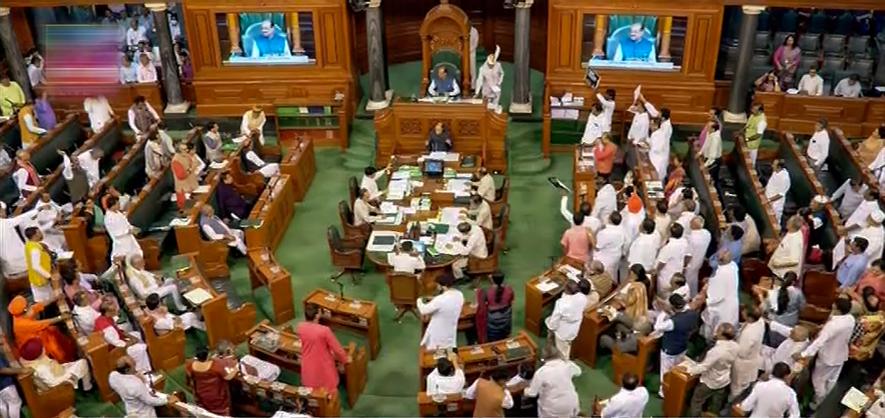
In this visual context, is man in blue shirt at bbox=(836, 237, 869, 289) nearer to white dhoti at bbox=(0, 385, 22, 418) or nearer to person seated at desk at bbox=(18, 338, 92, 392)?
person seated at desk at bbox=(18, 338, 92, 392)

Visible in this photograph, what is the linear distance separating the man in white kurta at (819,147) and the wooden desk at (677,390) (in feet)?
18.2

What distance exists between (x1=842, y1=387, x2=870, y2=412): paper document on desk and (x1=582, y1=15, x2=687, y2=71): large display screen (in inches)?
312

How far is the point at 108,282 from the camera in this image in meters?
11.5

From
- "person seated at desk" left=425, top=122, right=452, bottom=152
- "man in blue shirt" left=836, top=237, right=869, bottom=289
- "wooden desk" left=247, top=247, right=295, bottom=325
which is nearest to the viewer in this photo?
"man in blue shirt" left=836, top=237, right=869, bottom=289

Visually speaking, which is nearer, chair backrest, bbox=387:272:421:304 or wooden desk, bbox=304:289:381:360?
wooden desk, bbox=304:289:381:360

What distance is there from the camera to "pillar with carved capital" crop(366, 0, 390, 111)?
15594mm

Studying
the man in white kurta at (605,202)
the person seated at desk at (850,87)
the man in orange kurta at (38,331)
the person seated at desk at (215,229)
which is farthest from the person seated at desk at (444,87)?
the man in orange kurta at (38,331)

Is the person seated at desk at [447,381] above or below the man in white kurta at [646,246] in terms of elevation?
below

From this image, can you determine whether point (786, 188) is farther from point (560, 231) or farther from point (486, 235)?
point (486, 235)

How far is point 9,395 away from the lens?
927 cm

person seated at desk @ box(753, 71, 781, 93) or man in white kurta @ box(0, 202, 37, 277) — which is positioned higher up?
person seated at desk @ box(753, 71, 781, 93)

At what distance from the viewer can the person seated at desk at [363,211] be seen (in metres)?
12.1

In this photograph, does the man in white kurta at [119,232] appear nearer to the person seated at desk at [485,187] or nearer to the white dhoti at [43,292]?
the white dhoti at [43,292]

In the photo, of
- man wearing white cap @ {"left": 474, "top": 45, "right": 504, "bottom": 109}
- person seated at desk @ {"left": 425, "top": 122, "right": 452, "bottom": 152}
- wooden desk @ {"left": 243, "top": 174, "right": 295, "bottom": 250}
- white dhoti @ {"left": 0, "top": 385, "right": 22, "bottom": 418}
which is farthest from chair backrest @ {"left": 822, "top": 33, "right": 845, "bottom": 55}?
white dhoti @ {"left": 0, "top": 385, "right": 22, "bottom": 418}
